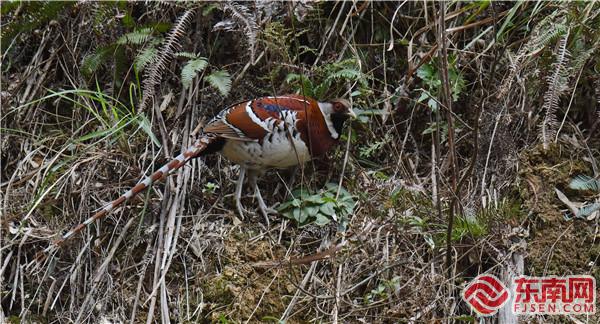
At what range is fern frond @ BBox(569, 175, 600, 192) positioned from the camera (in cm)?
510

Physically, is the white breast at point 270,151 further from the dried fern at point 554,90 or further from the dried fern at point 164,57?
the dried fern at point 554,90

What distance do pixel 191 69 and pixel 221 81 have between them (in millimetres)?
218

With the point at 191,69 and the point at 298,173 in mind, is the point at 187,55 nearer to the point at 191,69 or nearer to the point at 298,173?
the point at 191,69

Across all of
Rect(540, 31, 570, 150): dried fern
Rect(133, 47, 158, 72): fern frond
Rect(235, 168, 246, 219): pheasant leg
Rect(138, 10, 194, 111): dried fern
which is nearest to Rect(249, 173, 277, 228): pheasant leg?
Rect(235, 168, 246, 219): pheasant leg

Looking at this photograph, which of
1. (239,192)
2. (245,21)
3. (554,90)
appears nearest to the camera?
(554,90)

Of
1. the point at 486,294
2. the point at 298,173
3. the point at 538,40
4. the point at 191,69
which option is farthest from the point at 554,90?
the point at 191,69

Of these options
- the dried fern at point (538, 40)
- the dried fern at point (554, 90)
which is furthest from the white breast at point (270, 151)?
the dried fern at point (554, 90)

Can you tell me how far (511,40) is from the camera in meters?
5.93

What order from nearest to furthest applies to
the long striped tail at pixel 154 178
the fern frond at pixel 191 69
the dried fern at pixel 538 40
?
the long striped tail at pixel 154 178 < the dried fern at pixel 538 40 < the fern frond at pixel 191 69

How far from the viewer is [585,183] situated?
5129mm

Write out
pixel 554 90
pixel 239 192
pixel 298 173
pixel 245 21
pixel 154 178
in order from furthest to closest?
pixel 298 173
pixel 245 21
pixel 239 192
pixel 154 178
pixel 554 90

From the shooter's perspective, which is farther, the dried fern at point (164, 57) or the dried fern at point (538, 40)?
the dried fern at point (164, 57)

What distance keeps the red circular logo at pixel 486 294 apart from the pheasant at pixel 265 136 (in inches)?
53.0

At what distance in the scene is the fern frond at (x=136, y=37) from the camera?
229 inches
